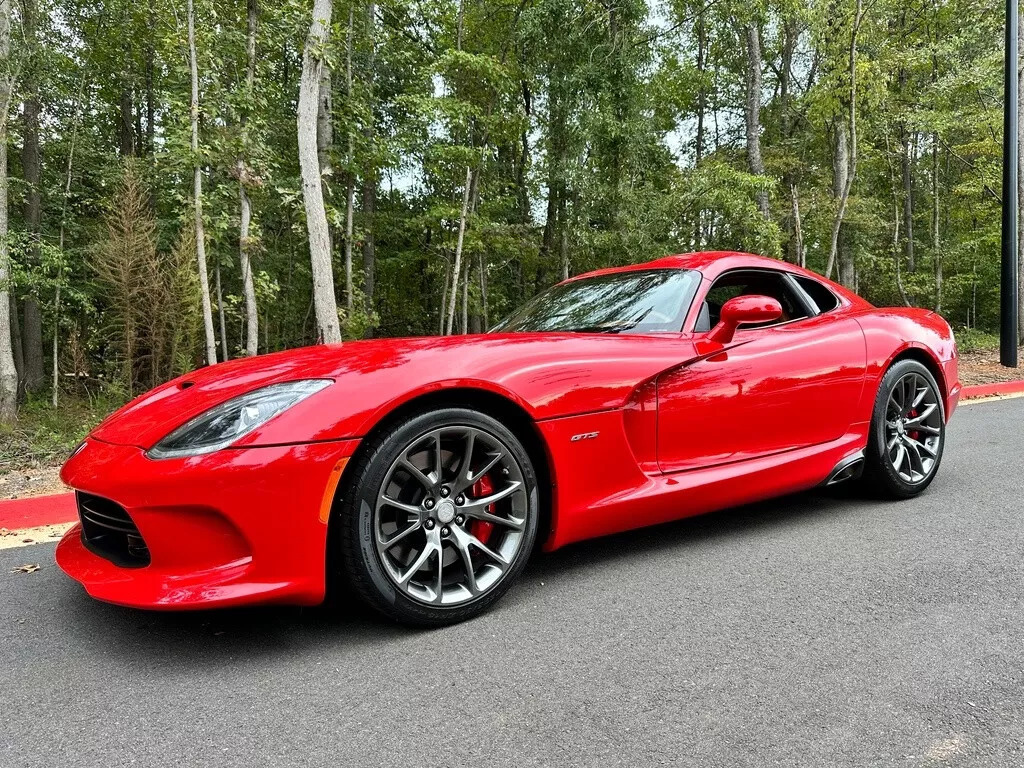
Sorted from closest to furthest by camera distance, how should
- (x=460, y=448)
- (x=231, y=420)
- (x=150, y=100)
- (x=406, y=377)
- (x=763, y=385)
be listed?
(x=231, y=420)
(x=406, y=377)
(x=460, y=448)
(x=763, y=385)
(x=150, y=100)

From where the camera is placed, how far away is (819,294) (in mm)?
3426

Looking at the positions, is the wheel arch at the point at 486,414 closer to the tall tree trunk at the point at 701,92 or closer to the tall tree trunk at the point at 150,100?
the tall tree trunk at the point at 701,92

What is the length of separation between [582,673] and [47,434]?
304 inches

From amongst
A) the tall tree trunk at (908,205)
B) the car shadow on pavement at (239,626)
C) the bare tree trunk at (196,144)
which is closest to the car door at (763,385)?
the car shadow on pavement at (239,626)

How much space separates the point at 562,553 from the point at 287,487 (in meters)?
1.34

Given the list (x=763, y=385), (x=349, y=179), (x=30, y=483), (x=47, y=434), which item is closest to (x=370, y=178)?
(x=349, y=179)

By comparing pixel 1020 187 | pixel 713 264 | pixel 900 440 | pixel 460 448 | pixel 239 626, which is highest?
pixel 1020 187

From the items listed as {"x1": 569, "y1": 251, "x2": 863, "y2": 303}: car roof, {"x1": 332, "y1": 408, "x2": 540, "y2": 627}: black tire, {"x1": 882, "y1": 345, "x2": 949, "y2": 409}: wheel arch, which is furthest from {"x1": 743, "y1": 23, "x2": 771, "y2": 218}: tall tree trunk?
{"x1": 332, "y1": 408, "x2": 540, "y2": 627}: black tire

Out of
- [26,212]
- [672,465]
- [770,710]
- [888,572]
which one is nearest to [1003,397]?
[888,572]

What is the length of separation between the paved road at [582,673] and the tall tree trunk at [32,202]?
464 inches

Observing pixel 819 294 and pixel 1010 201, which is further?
pixel 1010 201

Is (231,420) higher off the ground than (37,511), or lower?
higher

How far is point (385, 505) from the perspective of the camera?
1937 mm

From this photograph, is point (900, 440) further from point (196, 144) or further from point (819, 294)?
point (196, 144)
